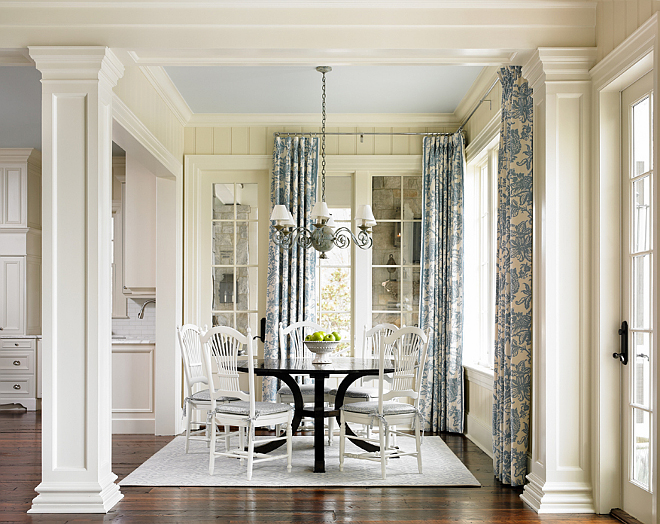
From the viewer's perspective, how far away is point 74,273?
3.46 meters

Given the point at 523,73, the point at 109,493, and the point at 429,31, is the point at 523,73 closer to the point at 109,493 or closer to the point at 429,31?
the point at 429,31

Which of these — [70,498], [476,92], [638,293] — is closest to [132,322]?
[70,498]

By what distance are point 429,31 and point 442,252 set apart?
262 centimetres

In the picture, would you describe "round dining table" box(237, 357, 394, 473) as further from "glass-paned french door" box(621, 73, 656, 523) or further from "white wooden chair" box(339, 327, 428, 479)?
"glass-paned french door" box(621, 73, 656, 523)

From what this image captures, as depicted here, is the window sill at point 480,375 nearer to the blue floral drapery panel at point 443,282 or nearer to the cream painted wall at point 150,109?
the blue floral drapery panel at point 443,282

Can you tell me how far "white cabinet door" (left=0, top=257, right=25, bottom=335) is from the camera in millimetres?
7160

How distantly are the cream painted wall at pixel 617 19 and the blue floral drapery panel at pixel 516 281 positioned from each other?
0.54m

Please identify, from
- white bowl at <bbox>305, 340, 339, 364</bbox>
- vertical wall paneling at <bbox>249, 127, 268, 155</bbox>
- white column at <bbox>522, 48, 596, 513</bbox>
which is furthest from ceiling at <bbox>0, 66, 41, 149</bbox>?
white column at <bbox>522, 48, 596, 513</bbox>

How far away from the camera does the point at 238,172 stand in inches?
248

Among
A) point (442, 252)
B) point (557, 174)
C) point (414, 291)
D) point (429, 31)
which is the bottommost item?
point (414, 291)

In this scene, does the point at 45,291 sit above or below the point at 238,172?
below

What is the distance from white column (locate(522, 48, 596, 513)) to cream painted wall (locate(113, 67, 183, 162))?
2737 millimetres

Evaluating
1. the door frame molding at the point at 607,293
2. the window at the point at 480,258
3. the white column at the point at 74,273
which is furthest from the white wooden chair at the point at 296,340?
the door frame molding at the point at 607,293

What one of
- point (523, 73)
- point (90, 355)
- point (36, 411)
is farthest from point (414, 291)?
point (36, 411)
